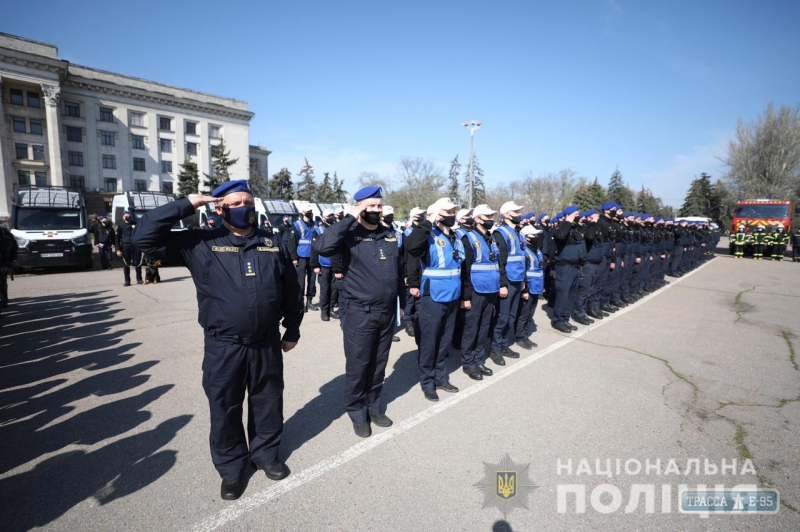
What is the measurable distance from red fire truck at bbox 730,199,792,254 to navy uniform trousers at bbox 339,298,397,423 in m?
25.3

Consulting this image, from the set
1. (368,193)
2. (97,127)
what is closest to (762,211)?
(368,193)

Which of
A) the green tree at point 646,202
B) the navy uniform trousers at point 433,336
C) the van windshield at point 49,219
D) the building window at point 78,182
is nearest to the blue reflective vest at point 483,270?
the navy uniform trousers at point 433,336

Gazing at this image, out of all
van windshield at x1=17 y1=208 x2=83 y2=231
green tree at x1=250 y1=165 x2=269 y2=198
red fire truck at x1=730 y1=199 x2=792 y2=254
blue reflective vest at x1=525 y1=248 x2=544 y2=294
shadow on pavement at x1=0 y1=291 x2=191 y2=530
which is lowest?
shadow on pavement at x1=0 y1=291 x2=191 y2=530

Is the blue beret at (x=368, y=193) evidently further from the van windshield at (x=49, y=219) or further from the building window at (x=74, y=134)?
the building window at (x=74, y=134)

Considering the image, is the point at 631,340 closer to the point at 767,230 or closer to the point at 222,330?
the point at 222,330

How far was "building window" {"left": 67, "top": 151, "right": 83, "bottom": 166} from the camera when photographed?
143ft

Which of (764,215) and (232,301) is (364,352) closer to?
(232,301)

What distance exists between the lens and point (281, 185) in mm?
53031

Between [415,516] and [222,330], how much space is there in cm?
183

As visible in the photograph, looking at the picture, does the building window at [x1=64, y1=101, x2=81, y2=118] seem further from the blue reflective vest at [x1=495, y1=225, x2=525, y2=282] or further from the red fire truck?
the red fire truck

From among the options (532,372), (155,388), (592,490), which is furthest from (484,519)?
(155,388)

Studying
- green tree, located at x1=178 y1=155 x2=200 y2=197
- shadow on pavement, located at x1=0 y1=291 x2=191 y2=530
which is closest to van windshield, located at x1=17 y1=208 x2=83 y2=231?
shadow on pavement, located at x1=0 y1=291 x2=191 y2=530

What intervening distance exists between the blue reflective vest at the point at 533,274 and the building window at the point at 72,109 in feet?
185

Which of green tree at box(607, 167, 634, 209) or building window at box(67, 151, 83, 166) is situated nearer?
building window at box(67, 151, 83, 166)
